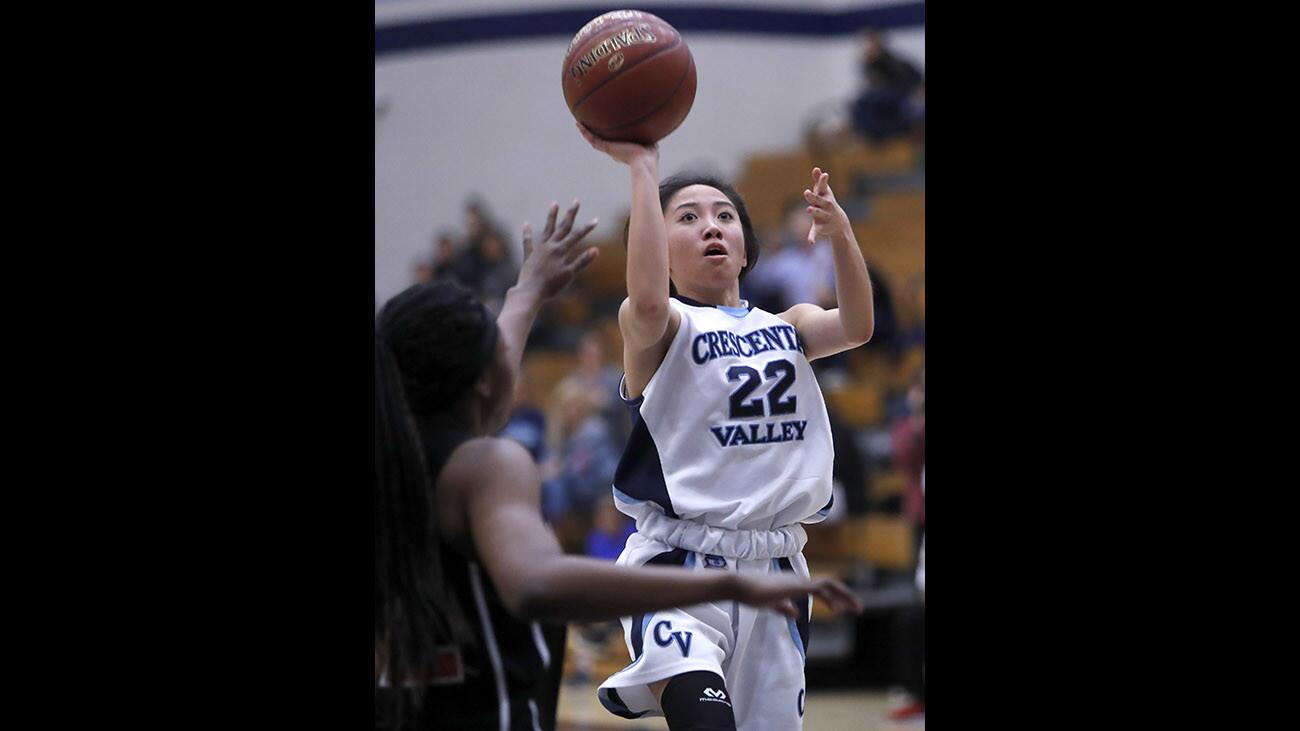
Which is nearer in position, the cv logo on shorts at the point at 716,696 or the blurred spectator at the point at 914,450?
the cv logo on shorts at the point at 716,696

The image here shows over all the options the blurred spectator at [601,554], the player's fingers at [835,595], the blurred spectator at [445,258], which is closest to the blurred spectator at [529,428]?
the blurred spectator at [601,554]

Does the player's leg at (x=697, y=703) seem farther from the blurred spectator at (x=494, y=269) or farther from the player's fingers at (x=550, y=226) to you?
the blurred spectator at (x=494, y=269)

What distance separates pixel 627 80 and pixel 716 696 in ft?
5.00

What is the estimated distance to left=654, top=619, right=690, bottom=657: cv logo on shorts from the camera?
139 inches

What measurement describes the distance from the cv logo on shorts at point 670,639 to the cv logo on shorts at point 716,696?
130mm

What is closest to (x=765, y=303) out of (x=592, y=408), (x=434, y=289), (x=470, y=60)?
(x=592, y=408)

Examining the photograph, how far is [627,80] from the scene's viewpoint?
3504 mm

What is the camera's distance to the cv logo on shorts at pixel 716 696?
3414 millimetres

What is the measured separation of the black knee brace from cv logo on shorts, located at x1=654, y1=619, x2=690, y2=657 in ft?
0.24

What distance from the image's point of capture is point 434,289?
2832 mm

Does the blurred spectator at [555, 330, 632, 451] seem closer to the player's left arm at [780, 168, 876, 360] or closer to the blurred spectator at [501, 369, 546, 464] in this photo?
the blurred spectator at [501, 369, 546, 464]
